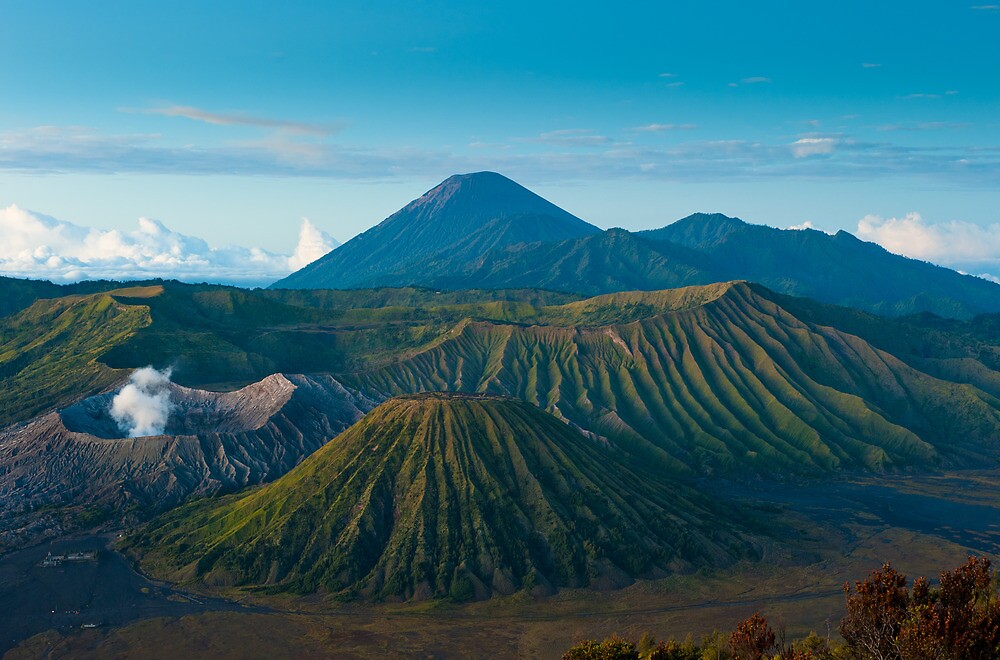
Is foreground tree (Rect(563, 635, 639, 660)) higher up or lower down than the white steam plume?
higher up

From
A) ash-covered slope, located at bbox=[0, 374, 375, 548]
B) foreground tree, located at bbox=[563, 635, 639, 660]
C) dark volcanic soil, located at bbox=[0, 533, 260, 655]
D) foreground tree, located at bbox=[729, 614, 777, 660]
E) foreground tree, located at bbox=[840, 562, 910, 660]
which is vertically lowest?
dark volcanic soil, located at bbox=[0, 533, 260, 655]

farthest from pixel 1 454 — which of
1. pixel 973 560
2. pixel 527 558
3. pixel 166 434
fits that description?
pixel 973 560

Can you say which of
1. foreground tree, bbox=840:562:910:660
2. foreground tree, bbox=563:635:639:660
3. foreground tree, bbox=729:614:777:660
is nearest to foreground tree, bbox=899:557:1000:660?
foreground tree, bbox=840:562:910:660

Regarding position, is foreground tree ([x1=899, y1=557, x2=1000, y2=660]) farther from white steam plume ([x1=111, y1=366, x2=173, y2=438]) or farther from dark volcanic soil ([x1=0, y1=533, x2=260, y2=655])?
white steam plume ([x1=111, y1=366, x2=173, y2=438])

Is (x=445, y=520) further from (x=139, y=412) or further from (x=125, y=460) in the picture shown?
(x=139, y=412)

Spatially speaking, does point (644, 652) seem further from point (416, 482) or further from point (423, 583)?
point (416, 482)

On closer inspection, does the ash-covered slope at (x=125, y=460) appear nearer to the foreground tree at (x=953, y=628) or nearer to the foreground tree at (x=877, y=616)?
the foreground tree at (x=877, y=616)

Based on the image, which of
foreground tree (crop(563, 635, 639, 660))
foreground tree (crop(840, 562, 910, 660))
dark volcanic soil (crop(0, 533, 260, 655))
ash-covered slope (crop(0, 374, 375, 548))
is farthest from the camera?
ash-covered slope (crop(0, 374, 375, 548))

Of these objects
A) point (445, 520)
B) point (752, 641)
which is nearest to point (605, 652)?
point (752, 641)
